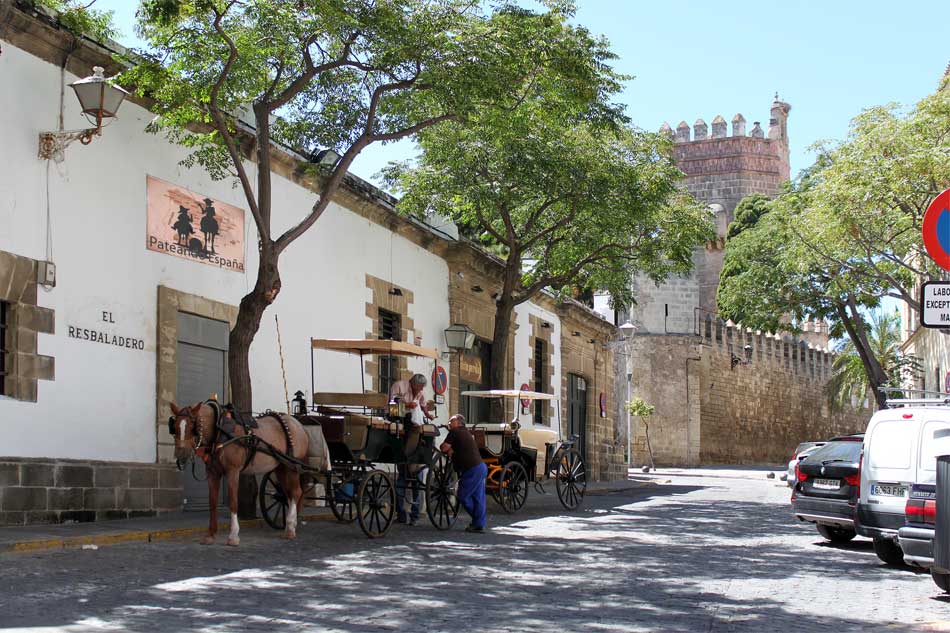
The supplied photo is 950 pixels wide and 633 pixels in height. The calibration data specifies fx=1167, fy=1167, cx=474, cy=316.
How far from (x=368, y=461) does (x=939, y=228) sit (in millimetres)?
6823

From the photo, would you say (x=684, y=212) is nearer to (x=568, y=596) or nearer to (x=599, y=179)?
(x=599, y=179)

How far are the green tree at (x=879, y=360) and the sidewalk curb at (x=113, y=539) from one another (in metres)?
39.2

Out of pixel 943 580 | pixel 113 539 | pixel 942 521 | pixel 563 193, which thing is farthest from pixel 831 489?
pixel 563 193

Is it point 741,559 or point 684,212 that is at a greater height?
point 684,212

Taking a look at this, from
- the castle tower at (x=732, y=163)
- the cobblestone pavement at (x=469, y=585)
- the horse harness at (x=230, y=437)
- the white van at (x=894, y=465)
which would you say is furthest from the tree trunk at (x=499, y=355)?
the castle tower at (x=732, y=163)

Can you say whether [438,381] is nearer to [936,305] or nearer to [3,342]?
[3,342]

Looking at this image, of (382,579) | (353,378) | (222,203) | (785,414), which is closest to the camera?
(382,579)

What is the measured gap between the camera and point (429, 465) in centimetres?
1434

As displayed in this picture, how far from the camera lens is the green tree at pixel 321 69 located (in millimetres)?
13398

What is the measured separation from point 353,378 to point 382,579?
1035 cm

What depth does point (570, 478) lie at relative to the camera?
18.6m

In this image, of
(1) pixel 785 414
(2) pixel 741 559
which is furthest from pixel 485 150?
(1) pixel 785 414

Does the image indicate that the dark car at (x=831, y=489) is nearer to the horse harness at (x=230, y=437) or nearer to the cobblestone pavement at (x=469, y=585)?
the cobblestone pavement at (x=469, y=585)

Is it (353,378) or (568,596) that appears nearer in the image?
(568,596)
